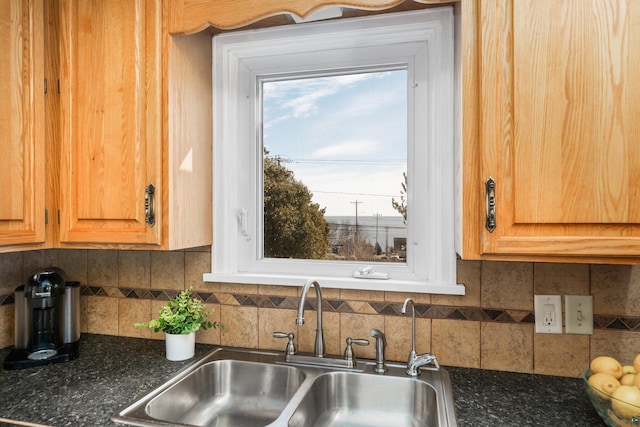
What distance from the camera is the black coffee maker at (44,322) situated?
1.41 m

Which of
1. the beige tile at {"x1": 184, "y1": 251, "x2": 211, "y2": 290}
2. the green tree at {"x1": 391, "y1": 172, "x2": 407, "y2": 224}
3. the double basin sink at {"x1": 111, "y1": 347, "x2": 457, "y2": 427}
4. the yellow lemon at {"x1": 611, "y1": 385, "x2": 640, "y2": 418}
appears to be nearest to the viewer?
the yellow lemon at {"x1": 611, "y1": 385, "x2": 640, "y2": 418}

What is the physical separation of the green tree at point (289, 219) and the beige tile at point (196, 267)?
0.24 m

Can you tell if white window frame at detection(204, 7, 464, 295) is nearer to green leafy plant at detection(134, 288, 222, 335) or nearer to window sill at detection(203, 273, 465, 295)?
window sill at detection(203, 273, 465, 295)

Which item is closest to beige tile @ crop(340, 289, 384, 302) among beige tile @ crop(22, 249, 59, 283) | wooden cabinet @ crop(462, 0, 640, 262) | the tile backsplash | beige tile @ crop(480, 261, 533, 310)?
the tile backsplash

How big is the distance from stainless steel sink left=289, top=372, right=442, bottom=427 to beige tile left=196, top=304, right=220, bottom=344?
51 centimetres

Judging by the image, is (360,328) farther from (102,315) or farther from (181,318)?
(102,315)

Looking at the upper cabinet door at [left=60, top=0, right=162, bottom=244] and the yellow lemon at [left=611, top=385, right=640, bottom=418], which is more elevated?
the upper cabinet door at [left=60, top=0, right=162, bottom=244]

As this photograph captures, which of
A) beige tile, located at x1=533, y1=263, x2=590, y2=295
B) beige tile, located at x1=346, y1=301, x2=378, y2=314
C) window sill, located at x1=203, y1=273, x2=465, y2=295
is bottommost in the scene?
beige tile, located at x1=346, y1=301, x2=378, y2=314

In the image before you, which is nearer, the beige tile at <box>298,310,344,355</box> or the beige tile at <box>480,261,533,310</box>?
the beige tile at <box>480,261,533,310</box>

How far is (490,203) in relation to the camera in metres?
1.04

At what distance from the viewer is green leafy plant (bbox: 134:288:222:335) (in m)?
1.41

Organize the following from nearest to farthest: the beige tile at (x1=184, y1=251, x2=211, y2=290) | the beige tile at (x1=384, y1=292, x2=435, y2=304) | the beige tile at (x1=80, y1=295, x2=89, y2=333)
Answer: the beige tile at (x1=384, y1=292, x2=435, y2=304) → the beige tile at (x1=184, y1=251, x2=211, y2=290) → the beige tile at (x1=80, y1=295, x2=89, y2=333)

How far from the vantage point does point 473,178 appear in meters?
1.07

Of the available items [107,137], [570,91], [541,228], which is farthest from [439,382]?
[107,137]
